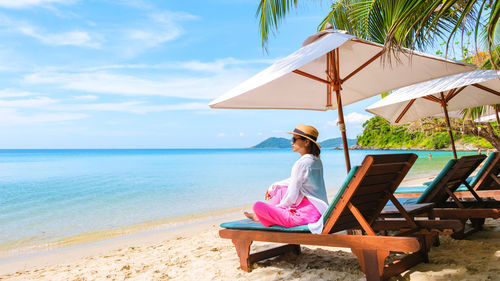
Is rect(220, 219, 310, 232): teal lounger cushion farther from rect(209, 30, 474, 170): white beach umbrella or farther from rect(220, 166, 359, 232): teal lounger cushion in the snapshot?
rect(209, 30, 474, 170): white beach umbrella

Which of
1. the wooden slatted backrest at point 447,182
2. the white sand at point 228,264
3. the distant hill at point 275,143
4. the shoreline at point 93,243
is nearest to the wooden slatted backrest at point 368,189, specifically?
the white sand at point 228,264

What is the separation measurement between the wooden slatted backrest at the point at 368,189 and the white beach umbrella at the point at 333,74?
46.1 inches

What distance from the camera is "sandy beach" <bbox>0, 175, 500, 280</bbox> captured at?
306 centimetres

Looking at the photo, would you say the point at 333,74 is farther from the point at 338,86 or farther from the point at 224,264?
the point at 224,264

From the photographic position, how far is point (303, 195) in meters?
Result: 3.11

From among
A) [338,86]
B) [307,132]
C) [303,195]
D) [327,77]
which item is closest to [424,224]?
[303,195]

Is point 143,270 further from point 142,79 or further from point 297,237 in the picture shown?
point 142,79

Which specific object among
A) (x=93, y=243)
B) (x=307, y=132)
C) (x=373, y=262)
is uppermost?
(x=307, y=132)

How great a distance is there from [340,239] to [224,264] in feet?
5.10

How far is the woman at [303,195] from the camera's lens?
3061mm

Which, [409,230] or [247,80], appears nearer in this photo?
[409,230]

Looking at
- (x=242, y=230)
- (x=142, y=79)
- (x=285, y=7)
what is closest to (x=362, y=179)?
(x=242, y=230)

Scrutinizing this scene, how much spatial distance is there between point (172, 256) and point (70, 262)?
1.78m

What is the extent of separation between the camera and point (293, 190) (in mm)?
3062
